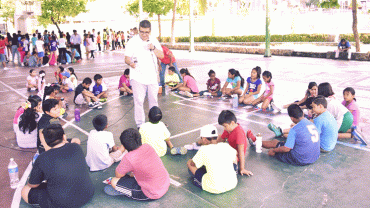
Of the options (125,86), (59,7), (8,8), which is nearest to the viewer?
(125,86)

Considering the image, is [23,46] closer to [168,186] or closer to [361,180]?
[168,186]

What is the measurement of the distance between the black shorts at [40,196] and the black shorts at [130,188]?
92 cm

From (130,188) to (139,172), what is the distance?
1.15 feet

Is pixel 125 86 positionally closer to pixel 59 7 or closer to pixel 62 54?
pixel 62 54

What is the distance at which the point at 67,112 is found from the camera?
10.1m

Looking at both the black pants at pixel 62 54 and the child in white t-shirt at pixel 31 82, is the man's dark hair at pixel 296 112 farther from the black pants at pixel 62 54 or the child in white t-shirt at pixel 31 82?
the black pants at pixel 62 54

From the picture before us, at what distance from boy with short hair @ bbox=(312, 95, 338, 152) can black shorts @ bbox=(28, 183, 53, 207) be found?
4.48 meters

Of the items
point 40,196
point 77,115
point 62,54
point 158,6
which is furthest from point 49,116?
point 158,6

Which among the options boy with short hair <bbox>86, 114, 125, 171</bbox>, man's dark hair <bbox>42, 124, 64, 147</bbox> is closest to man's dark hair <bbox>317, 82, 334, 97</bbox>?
boy with short hair <bbox>86, 114, 125, 171</bbox>

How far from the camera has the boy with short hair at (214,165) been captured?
465cm

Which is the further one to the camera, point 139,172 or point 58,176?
point 139,172

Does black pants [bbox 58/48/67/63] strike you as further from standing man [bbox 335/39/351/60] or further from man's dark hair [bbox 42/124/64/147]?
man's dark hair [bbox 42/124/64/147]

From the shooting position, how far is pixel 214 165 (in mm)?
4656

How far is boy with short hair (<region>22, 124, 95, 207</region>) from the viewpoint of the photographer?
163 inches
